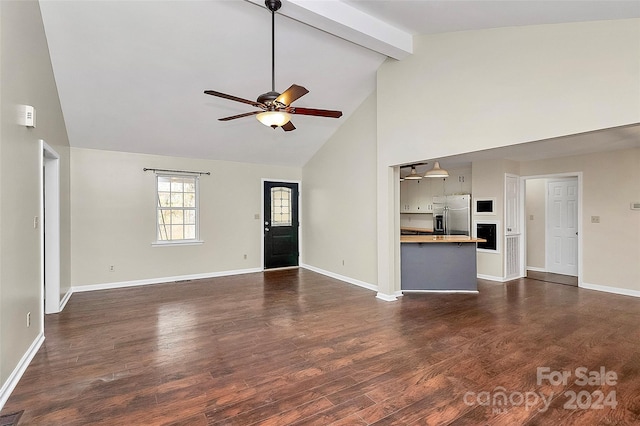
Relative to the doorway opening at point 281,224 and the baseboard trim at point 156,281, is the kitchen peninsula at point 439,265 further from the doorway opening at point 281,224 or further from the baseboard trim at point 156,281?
the baseboard trim at point 156,281

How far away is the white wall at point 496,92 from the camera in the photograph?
263 cm

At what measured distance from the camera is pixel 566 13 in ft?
8.90

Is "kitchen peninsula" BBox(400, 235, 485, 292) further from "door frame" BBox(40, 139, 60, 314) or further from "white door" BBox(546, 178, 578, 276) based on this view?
"door frame" BBox(40, 139, 60, 314)

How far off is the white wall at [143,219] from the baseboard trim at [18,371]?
2552 mm

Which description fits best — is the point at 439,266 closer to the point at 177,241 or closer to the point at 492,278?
the point at 492,278

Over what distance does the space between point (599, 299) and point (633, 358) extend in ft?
7.88

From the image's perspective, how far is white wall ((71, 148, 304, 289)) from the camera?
544 cm

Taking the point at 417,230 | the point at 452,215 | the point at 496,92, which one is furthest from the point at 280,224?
the point at 496,92

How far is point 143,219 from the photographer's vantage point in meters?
5.93

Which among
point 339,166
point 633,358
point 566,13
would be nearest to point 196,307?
point 339,166

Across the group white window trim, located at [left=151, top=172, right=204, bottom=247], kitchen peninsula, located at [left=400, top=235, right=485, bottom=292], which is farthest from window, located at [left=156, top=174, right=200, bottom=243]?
kitchen peninsula, located at [left=400, top=235, right=485, bottom=292]

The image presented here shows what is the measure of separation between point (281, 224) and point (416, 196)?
355cm

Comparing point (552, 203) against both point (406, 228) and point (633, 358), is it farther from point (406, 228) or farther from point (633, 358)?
point (633, 358)

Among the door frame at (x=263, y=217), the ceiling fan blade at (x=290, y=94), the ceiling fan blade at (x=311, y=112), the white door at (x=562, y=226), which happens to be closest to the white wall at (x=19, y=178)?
the ceiling fan blade at (x=290, y=94)
